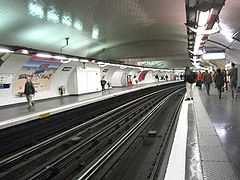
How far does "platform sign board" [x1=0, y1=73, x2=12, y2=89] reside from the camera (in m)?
11.6

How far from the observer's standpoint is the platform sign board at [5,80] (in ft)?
38.1

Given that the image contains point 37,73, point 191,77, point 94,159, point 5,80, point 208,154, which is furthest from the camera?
point 37,73

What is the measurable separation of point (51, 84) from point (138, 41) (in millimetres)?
10122

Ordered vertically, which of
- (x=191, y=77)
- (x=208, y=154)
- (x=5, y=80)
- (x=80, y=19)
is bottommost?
(x=208, y=154)

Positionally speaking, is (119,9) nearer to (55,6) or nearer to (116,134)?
(55,6)

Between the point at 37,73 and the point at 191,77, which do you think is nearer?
the point at 191,77

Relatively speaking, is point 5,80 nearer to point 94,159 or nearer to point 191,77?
point 94,159

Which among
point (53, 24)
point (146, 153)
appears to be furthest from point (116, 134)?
point (53, 24)

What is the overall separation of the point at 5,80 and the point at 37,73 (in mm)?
2665

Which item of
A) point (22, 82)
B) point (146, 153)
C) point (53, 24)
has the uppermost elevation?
point (53, 24)

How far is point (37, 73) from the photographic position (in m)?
14.3

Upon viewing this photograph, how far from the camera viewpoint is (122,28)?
52.4 ft

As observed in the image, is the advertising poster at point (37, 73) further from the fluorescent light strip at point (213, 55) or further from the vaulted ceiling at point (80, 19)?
the fluorescent light strip at point (213, 55)

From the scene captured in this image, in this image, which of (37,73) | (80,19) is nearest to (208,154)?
(80,19)
